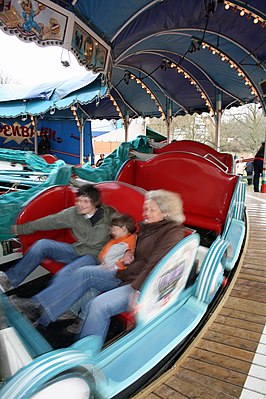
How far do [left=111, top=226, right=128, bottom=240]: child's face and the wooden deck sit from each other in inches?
27.5

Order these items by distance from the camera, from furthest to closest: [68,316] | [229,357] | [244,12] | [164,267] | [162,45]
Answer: [162,45] → [244,12] → [68,316] → [229,357] → [164,267]

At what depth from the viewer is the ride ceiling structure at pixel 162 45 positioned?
2.76 m

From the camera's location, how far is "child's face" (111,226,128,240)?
1.77 meters

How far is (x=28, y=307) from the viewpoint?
1772 mm

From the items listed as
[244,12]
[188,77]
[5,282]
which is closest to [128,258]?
[5,282]

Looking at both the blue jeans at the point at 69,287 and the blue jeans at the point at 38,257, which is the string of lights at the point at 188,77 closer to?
the blue jeans at the point at 38,257

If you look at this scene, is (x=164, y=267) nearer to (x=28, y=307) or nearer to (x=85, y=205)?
(x=85, y=205)

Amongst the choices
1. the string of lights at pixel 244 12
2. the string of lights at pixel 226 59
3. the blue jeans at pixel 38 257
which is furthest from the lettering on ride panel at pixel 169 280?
the string of lights at pixel 226 59

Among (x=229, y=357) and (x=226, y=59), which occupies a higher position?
(x=226, y=59)

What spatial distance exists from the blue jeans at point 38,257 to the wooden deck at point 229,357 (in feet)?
2.82

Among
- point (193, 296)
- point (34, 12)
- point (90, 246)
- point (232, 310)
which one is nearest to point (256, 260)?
point (232, 310)

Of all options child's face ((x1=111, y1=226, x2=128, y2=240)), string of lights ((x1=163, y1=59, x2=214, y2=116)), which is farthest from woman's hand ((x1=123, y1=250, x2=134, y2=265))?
string of lights ((x1=163, y1=59, x2=214, y2=116))

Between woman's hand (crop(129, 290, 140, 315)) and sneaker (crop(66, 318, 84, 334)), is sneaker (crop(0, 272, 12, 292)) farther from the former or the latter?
woman's hand (crop(129, 290, 140, 315))

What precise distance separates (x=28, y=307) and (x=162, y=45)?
5727 mm
